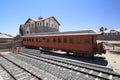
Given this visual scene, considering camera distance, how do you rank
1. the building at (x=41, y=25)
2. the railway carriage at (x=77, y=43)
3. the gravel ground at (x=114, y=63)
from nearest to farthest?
the gravel ground at (x=114, y=63) < the railway carriage at (x=77, y=43) < the building at (x=41, y=25)

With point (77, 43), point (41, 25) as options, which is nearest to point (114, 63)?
point (77, 43)

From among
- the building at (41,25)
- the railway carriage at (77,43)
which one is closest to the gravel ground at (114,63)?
the railway carriage at (77,43)

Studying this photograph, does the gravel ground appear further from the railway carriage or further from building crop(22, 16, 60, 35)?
building crop(22, 16, 60, 35)

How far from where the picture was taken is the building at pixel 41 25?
3873cm

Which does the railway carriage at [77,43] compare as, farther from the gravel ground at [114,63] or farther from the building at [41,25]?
the building at [41,25]

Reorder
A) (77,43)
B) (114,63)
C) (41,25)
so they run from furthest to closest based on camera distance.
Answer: (41,25)
(77,43)
(114,63)

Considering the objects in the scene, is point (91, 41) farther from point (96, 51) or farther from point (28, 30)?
point (28, 30)

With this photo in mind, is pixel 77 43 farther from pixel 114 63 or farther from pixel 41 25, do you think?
pixel 41 25

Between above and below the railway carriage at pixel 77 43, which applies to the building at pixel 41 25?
above

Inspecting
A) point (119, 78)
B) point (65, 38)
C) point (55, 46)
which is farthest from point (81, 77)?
point (55, 46)

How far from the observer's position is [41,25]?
3850 cm

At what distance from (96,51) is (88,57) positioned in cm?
144

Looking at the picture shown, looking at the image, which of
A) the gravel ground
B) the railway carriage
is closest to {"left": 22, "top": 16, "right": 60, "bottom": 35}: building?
the railway carriage

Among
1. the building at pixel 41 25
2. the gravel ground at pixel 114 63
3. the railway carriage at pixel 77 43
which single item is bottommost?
the gravel ground at pixel 114 63
